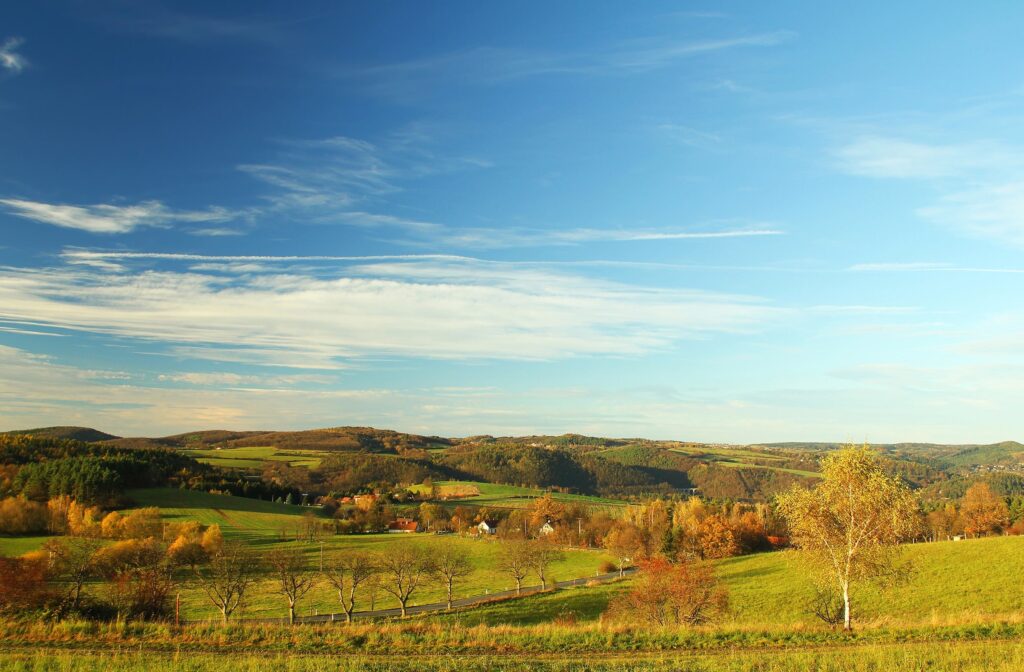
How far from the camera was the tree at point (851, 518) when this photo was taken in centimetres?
2727

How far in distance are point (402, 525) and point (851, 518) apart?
12238 cm

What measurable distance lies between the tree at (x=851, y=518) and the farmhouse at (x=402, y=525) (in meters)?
116

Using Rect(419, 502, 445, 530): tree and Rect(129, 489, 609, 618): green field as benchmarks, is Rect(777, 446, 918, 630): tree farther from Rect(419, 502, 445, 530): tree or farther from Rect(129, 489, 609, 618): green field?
Rect(419, 502, 445, 530): tree

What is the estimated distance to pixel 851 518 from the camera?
27.5m

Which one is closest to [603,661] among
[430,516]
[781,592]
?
[781,592]

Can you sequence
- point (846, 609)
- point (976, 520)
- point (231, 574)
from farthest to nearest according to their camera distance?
1. point (976, 520)
2. point (231, 574)
3. point (846, 609)

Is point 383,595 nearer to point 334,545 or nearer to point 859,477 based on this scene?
point 334,545

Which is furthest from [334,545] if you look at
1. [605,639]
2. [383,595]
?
[605,639]

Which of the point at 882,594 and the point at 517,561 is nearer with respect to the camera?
the point at 882,594

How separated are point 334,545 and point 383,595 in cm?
3783

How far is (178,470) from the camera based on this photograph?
152m

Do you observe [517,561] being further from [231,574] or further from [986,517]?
[986,517]

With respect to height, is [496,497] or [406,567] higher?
[406,567]

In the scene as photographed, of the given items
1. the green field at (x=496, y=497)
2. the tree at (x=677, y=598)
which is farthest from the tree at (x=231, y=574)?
the green field at (x=496, y=497)
